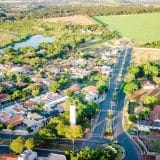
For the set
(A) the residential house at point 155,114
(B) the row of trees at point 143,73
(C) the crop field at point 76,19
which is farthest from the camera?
(C) the crop field at point 76,19

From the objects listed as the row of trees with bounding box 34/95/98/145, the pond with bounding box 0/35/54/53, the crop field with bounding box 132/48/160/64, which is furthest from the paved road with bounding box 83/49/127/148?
the pond with bounding box 0/35/54/53

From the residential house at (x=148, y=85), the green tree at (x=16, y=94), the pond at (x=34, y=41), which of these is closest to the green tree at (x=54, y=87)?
the green tree at (x=16, y=94)

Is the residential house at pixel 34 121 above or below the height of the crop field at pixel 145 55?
below

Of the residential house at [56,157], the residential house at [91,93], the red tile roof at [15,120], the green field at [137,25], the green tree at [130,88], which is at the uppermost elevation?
the green field at [137,25]

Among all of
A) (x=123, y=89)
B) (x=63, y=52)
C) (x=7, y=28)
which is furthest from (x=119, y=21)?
Result: (x=123, y=89)

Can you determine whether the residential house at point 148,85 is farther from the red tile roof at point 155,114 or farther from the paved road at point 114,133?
the red tile roof at point 155,114

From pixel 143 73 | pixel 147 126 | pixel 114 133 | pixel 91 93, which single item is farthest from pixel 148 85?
pixel 114 133

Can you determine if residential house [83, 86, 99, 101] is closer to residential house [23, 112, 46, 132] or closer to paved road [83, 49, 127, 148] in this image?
paved road [83, 49, 127, 148]

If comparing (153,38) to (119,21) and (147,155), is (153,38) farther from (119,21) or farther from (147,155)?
(147,155)
